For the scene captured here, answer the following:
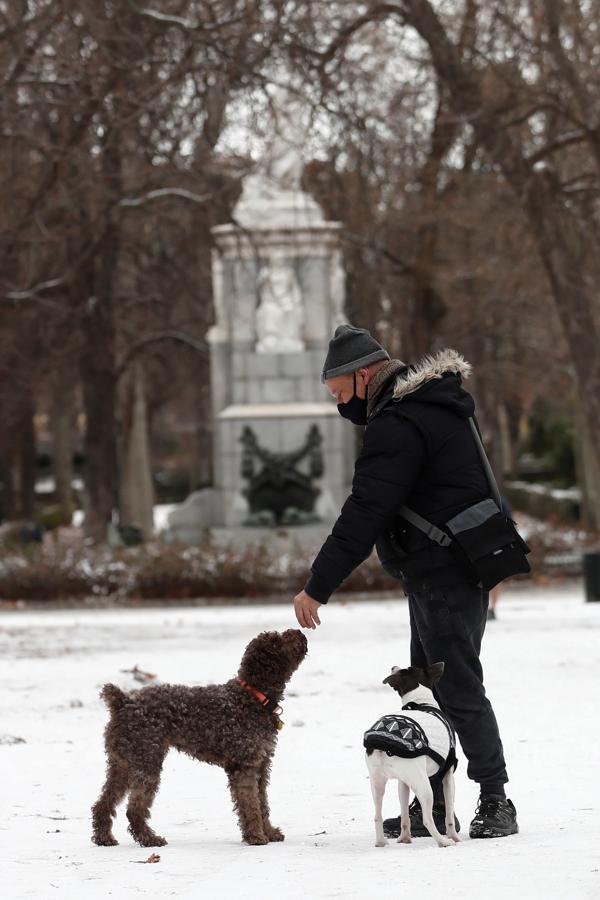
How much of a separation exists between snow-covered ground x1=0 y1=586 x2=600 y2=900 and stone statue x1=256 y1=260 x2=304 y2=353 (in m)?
10.7

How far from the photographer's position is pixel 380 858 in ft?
19.3

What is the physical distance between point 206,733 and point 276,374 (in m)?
20.5

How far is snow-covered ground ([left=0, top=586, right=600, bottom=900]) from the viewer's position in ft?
18.1

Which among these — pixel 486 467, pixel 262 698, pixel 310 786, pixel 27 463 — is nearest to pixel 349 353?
pixel 486 467

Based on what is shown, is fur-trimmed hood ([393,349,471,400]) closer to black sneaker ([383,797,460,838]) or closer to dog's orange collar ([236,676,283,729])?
dog's orange collar ([236,676,283,729])

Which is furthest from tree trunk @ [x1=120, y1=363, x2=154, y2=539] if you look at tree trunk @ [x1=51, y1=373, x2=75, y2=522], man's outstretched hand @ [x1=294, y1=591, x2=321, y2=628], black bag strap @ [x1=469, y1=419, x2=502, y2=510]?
man's outstretched hand @ [x1=294, y1=591, x2=321, y2=628]

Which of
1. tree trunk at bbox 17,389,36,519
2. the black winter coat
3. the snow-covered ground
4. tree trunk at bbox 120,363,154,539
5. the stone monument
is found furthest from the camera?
tree trunk at bbox 17,389,36,519

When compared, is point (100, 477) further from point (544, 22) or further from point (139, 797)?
point (139, 797)

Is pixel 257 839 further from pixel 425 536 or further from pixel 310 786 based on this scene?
pixel 310 786

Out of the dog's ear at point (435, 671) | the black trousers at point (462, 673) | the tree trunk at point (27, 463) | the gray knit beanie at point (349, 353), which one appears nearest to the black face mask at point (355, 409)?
the gray knit beanie at point (349, 353)

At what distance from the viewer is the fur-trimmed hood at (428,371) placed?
6.33 meters

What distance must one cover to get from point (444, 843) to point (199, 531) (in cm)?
2130

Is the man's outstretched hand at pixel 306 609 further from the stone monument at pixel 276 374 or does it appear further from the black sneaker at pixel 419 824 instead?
the stone monument at pixel 276 374

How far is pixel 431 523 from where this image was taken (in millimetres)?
6250
